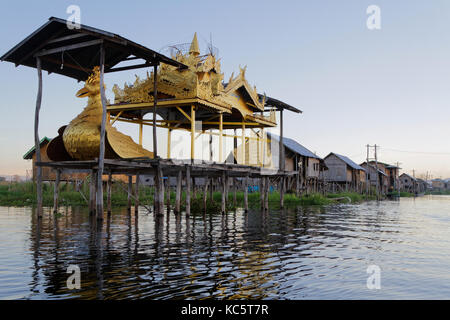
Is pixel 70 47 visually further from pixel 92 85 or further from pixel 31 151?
pixel 31 151

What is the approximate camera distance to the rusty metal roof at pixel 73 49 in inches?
676

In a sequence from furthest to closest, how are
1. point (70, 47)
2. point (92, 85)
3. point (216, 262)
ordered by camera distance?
point (92, 85) → point (70, 47) → point (216, 262)

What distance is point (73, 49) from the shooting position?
62.6 ft

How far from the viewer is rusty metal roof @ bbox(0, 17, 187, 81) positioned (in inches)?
676

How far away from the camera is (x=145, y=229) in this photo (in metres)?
16.8

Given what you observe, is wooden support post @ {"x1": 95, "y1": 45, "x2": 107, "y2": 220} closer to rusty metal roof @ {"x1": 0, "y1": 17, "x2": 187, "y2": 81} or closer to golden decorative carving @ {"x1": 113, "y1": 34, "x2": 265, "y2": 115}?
rusty metal roof @ {"x1": 0, "y1": 17, "x2": 187, "y2": 81}

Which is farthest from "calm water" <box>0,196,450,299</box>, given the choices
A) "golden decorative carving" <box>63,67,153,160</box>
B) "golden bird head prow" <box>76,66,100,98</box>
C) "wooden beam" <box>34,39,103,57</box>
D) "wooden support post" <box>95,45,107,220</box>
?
"wooden beam" <box>34,39,103,57</box>

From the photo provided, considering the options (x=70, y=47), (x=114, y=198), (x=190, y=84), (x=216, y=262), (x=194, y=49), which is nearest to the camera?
(x=216, y=262)

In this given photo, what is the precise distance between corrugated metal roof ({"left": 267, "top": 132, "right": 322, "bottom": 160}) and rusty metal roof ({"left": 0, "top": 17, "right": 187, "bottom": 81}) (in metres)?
28.4

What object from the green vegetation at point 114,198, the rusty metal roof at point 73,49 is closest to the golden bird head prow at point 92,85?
the rusty metal roof at point 73,49

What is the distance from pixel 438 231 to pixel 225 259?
40.9 feet

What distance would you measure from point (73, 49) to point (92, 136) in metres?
4.09

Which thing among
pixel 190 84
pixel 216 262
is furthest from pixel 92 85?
pixel 216 262
